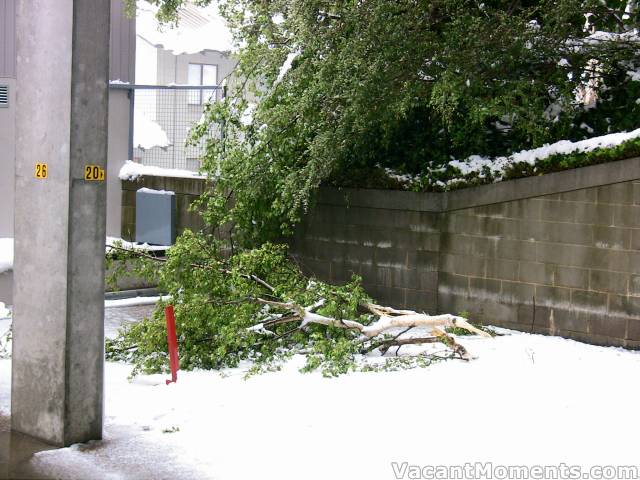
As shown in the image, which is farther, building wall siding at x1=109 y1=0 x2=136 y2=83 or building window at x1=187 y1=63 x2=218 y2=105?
building window at x1=187 y1=63 x2=218 y2=105

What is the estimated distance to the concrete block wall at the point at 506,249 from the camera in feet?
36.9

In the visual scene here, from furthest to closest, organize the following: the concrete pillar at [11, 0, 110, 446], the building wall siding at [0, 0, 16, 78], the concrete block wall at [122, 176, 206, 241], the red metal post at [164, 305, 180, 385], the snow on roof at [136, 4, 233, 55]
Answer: the snow on roof at [136, 4, 233, 55] < the building wall siding at [0, 0, 16, 78] < the concrete block wall at [122, 176, 206, 241] < the red metal post at [164, 305, 180, 385] < the concrete pillar at [11, 0, 110, 446]

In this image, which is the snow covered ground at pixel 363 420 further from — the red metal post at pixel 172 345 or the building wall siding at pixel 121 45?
the building wall siding at pixel 121 45

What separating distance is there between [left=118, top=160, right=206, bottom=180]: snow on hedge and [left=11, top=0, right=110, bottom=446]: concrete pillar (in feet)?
30.4

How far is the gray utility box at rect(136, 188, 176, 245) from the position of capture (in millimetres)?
17062

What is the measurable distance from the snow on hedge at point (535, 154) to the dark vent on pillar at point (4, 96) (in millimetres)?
8462

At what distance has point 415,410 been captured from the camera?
834 cm

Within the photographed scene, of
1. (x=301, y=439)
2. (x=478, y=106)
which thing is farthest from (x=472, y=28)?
(x=301, y=439)

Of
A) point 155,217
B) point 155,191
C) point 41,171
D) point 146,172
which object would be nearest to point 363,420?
point 41,171

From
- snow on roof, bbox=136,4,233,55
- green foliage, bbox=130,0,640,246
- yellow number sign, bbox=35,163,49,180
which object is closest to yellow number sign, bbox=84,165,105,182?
yellow number sign, bbox=35,163,49,180

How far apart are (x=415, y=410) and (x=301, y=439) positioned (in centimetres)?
121

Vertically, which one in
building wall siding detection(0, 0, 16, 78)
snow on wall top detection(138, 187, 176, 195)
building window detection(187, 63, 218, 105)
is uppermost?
building window detection(187, 63, 218, 105)

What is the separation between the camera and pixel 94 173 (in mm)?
7449

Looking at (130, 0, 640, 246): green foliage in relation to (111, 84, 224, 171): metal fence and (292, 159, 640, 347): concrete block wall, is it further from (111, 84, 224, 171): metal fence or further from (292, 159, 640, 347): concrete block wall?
(111, 84, 224, 171): metal fence
